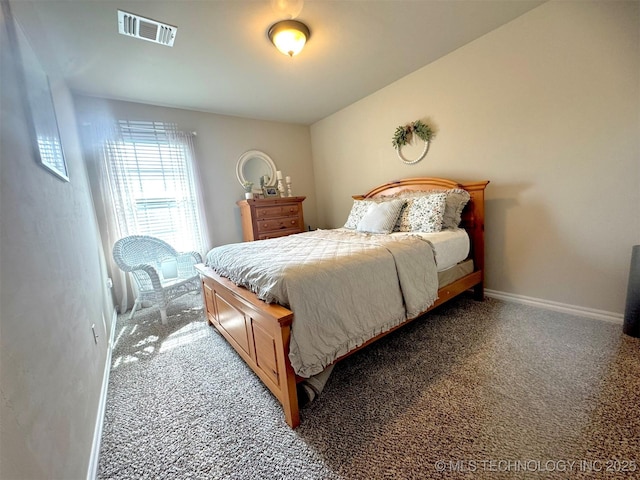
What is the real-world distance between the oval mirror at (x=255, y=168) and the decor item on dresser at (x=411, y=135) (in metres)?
1.98

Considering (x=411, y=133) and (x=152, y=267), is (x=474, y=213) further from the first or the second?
(x=152, y=267)

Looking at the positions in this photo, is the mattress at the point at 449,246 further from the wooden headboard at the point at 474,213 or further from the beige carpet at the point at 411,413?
the beige carpet at the point at 411,413

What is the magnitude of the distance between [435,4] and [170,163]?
328 cm

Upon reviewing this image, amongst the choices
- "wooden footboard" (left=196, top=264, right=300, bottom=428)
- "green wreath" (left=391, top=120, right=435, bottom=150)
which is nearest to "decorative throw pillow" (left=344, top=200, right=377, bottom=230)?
"green wreath" (left=391, top=120, right=435, bottom=150)

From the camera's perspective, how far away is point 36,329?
851 millimetres

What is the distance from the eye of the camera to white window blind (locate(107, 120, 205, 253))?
9.97 ft

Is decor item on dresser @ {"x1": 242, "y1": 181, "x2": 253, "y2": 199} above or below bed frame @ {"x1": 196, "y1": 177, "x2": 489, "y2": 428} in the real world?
above

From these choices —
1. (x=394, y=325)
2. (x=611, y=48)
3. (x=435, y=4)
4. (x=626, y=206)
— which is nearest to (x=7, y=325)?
(x=394, y=325)

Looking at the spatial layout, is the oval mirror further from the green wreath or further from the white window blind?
the green wreath

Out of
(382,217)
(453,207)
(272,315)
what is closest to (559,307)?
(453,207)

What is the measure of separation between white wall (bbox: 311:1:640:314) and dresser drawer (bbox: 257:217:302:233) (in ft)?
6.46

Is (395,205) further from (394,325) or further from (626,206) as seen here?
(626,206)

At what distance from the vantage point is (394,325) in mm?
1726

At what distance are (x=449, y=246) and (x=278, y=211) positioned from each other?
2.41 metres
